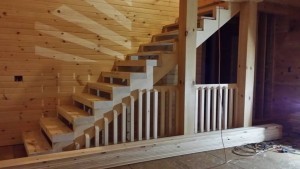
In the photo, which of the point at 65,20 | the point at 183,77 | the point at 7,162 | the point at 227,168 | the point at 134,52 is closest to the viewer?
the point at 7,162

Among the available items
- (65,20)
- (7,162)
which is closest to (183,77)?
(65,20)

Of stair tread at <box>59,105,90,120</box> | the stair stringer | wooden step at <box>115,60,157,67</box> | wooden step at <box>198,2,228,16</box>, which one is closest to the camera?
stair tread at <box>59,105,90,120</box>

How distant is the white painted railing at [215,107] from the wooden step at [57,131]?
66.8 inches

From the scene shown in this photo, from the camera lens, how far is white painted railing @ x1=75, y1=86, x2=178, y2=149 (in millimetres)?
3072

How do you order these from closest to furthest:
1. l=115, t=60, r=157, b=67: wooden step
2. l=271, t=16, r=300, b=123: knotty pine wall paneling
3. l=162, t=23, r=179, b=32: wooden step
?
l=115, t=60, r=157, b=67: wooden step
l=162, t=23, r=179, b=32: wooden step
l=271, t=16, r=300, b=123: knotty pine wall paneling

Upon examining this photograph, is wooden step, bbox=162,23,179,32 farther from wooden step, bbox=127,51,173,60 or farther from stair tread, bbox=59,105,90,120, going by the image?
stair tread, bbox=59,105,90,120

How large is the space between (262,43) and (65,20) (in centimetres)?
361

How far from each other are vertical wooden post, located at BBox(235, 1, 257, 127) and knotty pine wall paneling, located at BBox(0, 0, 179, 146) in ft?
5.25

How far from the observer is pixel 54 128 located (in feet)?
10.0

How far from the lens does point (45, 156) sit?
104 inches

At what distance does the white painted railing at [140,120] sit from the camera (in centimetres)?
307

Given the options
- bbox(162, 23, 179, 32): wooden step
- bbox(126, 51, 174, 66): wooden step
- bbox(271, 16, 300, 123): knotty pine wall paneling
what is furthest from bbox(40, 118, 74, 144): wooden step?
bbox(271, 16, 300, 123): knotty pine wall paneling

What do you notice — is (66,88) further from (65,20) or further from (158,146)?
→ (158,146)

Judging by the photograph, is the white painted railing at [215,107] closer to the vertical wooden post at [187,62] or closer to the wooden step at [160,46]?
the vertical wooden post at [187,62]
